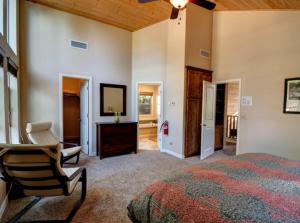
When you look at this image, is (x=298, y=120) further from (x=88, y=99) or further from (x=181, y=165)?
(x=88, y=99)

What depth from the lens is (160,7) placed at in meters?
4.30

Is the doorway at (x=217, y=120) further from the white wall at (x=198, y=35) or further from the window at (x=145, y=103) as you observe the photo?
the window at (x=145, y=103)

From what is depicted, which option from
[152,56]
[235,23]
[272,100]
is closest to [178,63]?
[152,56]

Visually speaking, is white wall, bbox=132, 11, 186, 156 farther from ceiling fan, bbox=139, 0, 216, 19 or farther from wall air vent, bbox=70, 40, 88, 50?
ceiling fan, bbox=139, 0, 216, 19

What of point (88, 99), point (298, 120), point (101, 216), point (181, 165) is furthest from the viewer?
point (88, 99)

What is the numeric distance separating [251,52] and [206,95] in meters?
1.41

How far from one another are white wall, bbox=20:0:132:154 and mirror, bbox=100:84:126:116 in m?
0.14

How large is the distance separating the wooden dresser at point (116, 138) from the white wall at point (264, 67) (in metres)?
2.84

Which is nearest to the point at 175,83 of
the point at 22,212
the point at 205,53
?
the point at 205,53

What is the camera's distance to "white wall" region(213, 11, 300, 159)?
11.6 feet

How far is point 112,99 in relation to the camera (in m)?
5.18

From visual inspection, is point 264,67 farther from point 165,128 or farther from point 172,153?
point 172,153

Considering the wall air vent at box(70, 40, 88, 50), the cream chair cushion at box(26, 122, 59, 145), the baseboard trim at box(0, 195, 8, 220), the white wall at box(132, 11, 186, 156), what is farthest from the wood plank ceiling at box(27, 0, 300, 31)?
the baseboard trim at box(0, 195, 8, 220)

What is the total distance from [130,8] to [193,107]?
294 centimetres
